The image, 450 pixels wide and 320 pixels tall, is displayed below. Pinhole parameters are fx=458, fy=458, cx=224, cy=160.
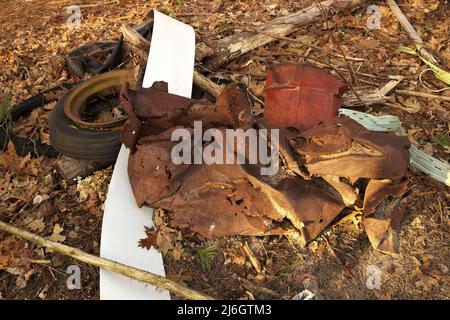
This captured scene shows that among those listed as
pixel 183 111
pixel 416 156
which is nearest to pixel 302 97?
pixel 183 111

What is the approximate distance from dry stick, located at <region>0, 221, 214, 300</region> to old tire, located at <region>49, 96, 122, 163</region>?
2.48 ft

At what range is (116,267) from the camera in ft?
9.97

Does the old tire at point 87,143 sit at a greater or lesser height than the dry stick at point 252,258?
greater

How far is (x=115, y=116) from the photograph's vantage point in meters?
4.43

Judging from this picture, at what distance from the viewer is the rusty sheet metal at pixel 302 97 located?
3.56m

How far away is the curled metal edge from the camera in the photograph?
369 centimetres

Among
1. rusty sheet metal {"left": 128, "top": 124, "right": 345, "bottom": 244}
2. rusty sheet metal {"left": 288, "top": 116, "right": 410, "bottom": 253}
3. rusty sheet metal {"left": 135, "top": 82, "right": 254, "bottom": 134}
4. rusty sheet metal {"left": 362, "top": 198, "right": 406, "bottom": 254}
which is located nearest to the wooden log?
rusty sheet metal {"left": 135, "top": 82, "right": 254, "bottom": 134}

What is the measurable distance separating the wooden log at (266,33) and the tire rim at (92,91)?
2.92 ft

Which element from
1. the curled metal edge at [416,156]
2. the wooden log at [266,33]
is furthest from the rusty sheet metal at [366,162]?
the wooden log at [266,33]

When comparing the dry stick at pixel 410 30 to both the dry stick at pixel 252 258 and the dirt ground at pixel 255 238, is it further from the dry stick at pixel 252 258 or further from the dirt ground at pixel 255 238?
the dry stick at pixel 252 258

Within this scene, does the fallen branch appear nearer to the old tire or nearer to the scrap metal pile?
the scrap metal pile

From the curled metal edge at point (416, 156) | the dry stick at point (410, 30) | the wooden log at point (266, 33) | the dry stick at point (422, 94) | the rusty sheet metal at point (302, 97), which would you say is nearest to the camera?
the rusty sheet metal at point (302, 97)
